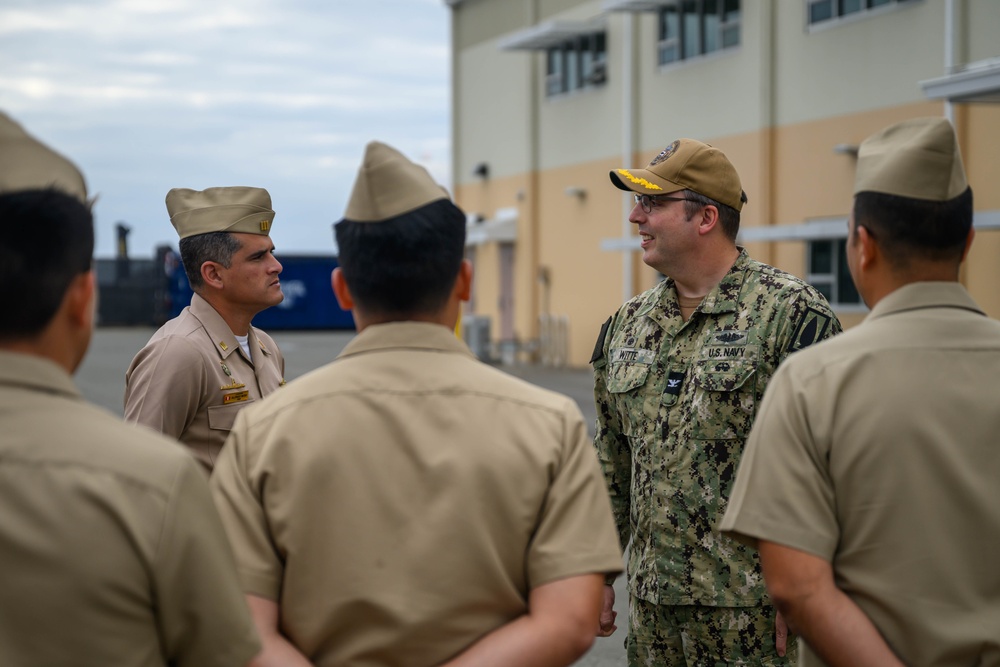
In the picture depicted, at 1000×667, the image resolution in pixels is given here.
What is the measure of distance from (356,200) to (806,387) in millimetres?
1006

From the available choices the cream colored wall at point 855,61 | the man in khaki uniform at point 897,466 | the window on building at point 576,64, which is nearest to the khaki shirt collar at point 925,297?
the man in khaki uniform at point 897,466

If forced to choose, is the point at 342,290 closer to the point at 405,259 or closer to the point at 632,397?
the point at 405,259

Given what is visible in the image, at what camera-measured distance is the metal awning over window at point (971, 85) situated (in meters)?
13.4

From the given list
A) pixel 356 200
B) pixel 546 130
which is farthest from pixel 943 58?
pixel 356 200

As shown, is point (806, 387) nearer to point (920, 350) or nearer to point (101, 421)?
point (920, 350)

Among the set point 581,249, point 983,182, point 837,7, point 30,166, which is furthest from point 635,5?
point 30,166

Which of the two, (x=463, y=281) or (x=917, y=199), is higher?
(x=917, y=199)

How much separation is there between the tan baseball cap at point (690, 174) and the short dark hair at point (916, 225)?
1.43 meters

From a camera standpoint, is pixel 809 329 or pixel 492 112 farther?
pixel 492 112

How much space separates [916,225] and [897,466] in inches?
20.3

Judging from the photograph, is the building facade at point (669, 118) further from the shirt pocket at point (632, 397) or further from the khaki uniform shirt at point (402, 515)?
the khaki uniform shirt at point (402, 515)

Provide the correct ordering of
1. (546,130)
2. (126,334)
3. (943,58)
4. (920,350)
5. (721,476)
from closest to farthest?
(920,350) → (721,476) → (943,58) → (546,130) → (126,334)

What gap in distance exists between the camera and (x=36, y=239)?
1.92m

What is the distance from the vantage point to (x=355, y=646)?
2.21m
